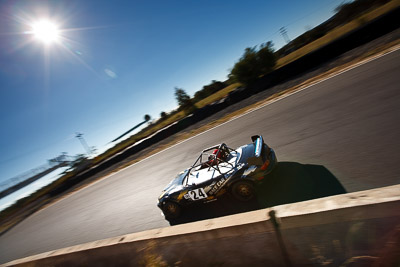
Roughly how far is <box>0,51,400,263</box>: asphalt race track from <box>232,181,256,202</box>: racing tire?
245mm

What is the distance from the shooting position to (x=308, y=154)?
554 centimetres

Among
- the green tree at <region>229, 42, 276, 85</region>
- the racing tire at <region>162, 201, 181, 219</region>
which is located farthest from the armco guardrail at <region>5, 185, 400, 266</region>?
the green tree at <region>229, 42, 276, 85</region>

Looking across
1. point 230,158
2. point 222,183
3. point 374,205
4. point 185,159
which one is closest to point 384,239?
point 374,205

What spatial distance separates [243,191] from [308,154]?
2100 mm

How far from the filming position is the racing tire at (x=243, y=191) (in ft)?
14.9

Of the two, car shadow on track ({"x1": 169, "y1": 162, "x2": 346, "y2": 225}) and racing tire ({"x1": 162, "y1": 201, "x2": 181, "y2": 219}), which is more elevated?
racing tire ({"x1": 162, "y1": 201, "x2": 181, "y2": 219})

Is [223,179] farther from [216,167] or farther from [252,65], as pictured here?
[252,65]

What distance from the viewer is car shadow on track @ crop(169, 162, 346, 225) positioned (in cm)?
418

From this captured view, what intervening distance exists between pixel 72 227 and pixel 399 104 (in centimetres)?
1075

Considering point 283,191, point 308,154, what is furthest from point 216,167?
point 308,154

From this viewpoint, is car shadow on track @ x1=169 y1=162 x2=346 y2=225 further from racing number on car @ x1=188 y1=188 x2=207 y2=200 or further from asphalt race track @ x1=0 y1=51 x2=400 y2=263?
racing number on car @ x1=188 y1=188 x2=207 y2=200

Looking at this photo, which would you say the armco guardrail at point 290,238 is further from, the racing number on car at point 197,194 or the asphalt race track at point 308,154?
the asphalt race track at point 308,154

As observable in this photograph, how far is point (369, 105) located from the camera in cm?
640

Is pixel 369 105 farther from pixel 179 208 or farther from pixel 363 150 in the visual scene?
pixel 179 208
